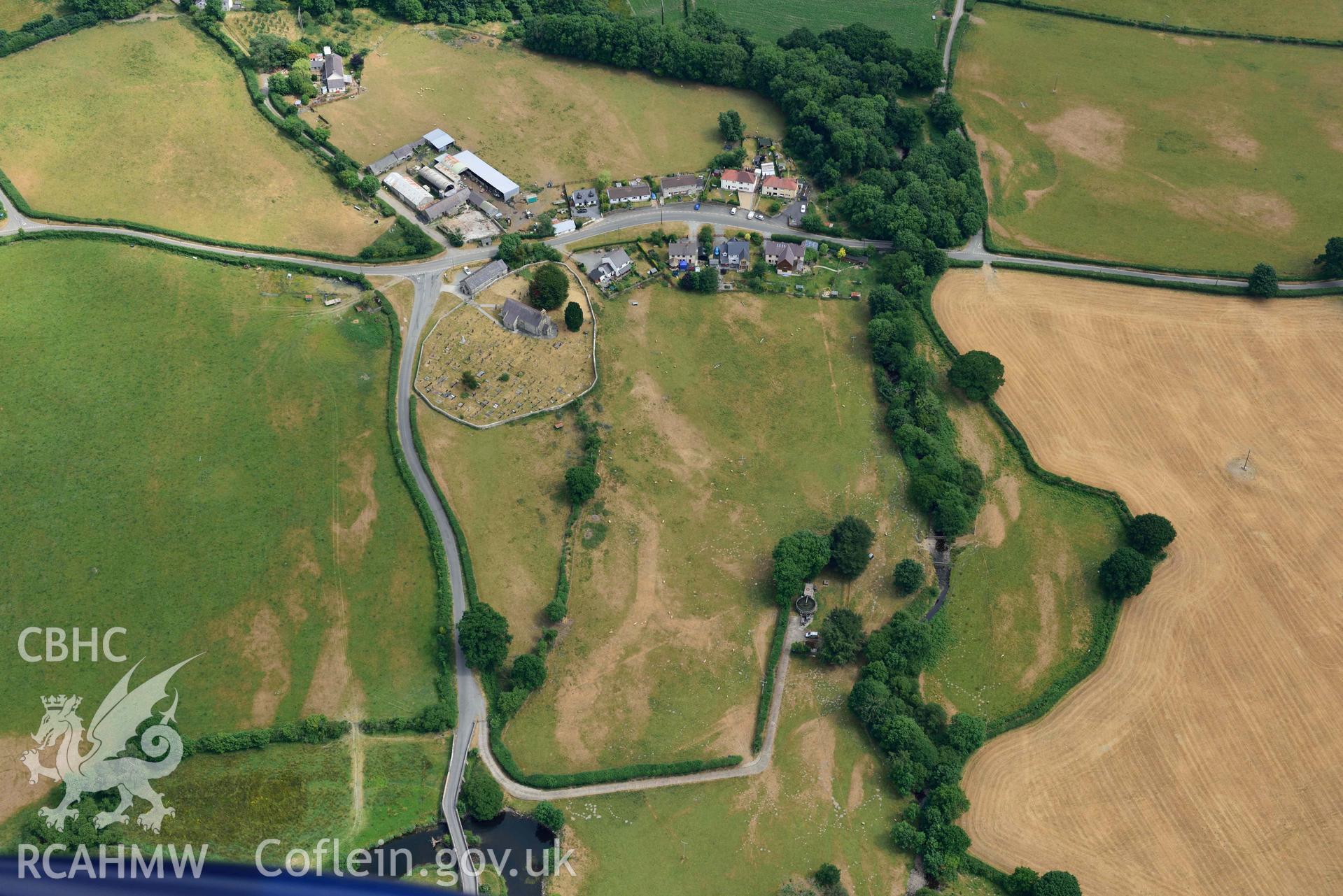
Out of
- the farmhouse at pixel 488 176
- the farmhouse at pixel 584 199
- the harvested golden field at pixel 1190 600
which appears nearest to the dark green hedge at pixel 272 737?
the harvested golden field at pixel 1190 600

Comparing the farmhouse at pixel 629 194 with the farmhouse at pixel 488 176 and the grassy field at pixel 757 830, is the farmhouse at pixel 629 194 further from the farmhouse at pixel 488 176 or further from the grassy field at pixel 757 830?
the grassy field at pixel 757 830

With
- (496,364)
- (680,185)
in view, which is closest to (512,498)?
(496,364)

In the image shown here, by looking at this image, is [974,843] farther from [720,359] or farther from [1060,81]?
[1060,81]

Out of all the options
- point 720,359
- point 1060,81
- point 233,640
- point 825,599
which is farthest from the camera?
point 1060,81

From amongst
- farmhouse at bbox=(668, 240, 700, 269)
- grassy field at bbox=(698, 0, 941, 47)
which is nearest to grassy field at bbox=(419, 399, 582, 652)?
farmhouse at bbox=(668, 240, 700, 269)

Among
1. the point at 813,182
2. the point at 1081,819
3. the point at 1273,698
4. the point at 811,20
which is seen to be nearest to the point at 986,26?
the point at 811,20

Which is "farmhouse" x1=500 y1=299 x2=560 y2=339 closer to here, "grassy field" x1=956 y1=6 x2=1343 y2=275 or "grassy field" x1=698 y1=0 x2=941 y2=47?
"grassy field" x1=956 y1=6 x2=1343 y2=275
